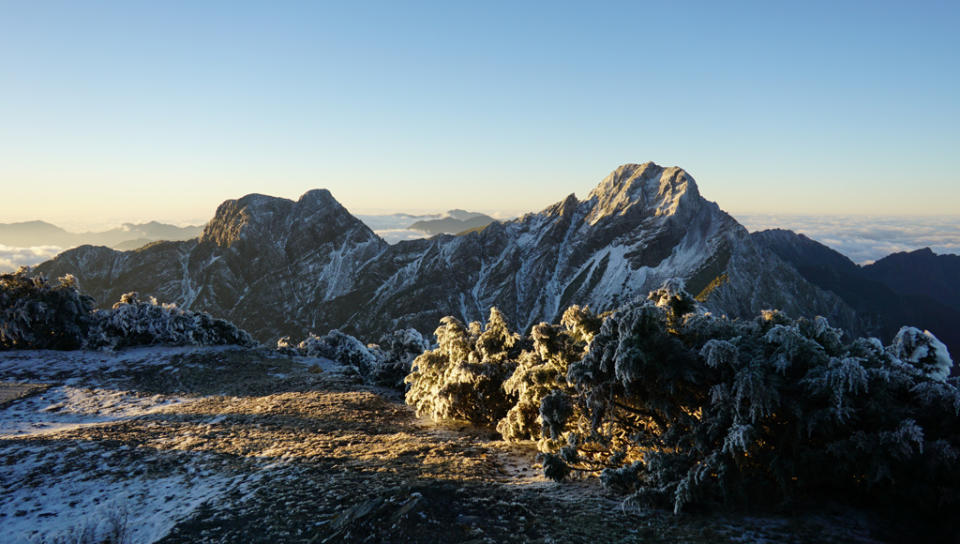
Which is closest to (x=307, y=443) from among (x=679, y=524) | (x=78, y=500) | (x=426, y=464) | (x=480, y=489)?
(x=426, y=464)

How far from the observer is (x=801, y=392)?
10.7m

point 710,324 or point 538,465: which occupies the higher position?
point 710,324

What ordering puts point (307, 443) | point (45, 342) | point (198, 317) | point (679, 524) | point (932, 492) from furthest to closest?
1. point (198, 317)
2. point (45, 342)
3. point (307, 443)
4. point (679, 524)
5. point (932, 492)

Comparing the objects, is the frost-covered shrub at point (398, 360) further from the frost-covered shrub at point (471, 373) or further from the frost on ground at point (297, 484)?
the frost-covered shrub at point (471, 373)

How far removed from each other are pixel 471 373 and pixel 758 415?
11.1 metres

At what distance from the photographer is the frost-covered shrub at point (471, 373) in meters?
19.5

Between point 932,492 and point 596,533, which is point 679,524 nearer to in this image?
point 596,533

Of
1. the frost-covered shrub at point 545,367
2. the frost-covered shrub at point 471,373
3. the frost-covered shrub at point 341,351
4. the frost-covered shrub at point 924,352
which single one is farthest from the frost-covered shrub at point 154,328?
the frost-covered shrub at point 924,352

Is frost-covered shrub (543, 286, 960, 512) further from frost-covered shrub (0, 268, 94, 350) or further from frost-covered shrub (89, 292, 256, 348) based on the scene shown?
frost-covered shrub (0, 268, 94, 350)

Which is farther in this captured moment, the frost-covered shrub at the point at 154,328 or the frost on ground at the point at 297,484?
the frost-covered shrub at the point at 154,328

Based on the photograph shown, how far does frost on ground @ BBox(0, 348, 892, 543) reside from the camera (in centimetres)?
937

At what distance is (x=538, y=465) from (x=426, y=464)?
3.55m

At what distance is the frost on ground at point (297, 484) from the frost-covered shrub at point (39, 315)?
52.5ft

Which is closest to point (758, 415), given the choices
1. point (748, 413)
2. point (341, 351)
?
point (748, 413)
